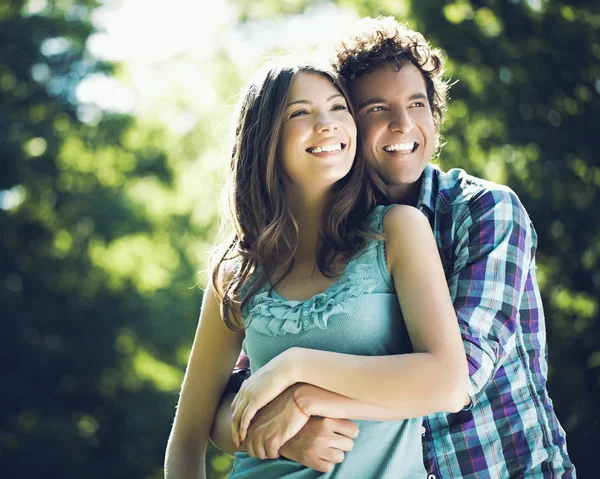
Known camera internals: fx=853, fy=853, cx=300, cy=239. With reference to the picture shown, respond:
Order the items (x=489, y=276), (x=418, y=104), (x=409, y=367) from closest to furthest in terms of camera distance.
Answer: (x=409, y=367) → (x=489, y=276) → (x=418, y=104)

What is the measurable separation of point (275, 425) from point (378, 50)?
5.34 feet

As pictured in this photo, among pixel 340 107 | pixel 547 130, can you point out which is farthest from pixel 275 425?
pixel 547 130

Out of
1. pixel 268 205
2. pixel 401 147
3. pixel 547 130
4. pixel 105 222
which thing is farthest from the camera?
pixel 105 222

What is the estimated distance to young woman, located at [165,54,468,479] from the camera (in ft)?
7.93

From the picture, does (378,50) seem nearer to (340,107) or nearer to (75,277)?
(340,107)

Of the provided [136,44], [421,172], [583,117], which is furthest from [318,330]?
[136,44]

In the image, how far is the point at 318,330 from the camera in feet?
8.50

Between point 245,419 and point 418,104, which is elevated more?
point 418,104

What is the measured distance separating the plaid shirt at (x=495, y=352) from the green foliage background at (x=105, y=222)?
6683 mm

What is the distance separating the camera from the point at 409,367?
2.37 meters

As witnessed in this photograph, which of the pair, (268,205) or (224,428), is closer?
(224,428)

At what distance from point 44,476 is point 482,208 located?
37.3 feet

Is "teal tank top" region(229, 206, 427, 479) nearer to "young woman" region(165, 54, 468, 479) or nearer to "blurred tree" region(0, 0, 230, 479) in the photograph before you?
"young woman" region(165, 54, 468, 479)

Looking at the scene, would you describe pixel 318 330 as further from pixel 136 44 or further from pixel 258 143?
pixel 136 44
